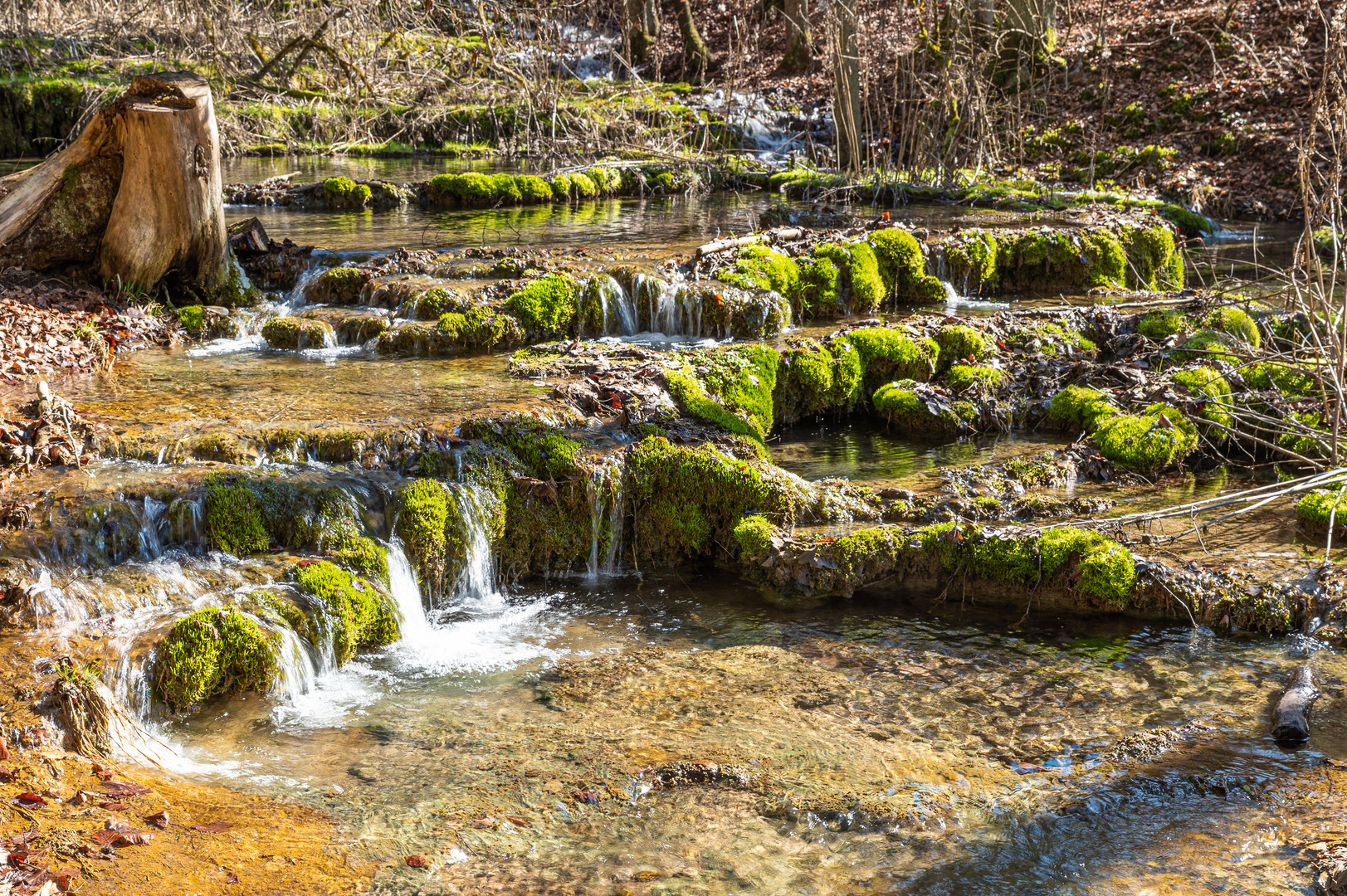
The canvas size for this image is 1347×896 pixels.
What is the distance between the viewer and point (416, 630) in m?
6.15

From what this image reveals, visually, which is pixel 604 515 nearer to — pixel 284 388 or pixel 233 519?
pixel 233 519

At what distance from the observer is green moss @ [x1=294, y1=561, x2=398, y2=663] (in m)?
5.65

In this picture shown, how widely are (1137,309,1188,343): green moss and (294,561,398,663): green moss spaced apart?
8.39 meters

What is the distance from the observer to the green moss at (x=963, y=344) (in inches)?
400

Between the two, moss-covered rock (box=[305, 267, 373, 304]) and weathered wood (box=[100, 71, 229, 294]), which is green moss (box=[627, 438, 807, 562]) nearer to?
moss-covered rock (box=[305, 267, 373, 304])

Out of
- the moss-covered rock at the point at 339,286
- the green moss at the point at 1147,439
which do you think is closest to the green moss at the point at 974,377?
the green moss at the point at 1147,439

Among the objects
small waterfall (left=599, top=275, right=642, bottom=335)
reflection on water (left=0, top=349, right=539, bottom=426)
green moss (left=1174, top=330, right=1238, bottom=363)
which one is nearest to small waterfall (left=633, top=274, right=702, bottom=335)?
small waterfall (left=599, top=275, right=642, bottom=335)

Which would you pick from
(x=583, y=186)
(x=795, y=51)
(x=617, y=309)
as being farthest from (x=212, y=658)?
(x=795, y=51)

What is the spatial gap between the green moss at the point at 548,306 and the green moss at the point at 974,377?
3.73 metres

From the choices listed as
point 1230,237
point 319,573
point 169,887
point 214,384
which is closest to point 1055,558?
point 319,573

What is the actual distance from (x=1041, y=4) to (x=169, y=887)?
2445cm

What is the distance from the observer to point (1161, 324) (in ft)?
35.1

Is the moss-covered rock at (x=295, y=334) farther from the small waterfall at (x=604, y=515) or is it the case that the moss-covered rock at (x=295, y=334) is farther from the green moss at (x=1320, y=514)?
the green moss at (x=1320, y=514)

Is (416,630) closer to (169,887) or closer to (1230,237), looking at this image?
(169,887)
